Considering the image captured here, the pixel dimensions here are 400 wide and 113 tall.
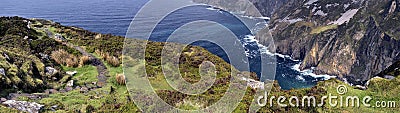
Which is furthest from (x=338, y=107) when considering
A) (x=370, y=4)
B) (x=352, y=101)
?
(x=370, y=4)

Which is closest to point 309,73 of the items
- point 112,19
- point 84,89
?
point 112,19

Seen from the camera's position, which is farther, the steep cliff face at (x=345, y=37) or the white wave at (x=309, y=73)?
the steep cliff face at (x=345, y=37)

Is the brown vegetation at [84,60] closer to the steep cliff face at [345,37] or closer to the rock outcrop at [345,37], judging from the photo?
the rock outcrop at [345,37]

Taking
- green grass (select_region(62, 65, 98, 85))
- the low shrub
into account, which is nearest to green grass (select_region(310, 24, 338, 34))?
the low shrub

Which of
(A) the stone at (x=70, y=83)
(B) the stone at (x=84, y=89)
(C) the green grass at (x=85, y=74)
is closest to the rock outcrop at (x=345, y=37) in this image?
(C) the green grass at (x=85, y=74)

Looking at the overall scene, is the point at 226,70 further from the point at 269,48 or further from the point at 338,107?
the point at 269,48

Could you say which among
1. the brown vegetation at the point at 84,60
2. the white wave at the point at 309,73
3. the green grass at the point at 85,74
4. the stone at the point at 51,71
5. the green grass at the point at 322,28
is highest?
the green grass at the point at 322,28
